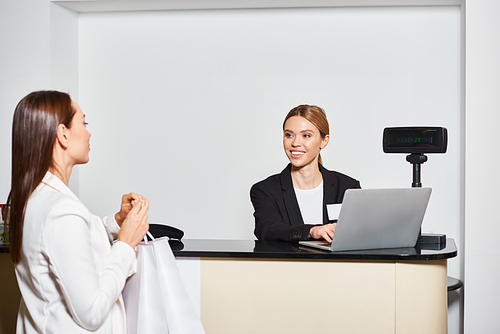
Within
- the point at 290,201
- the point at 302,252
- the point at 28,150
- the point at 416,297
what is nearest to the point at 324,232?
the point at 302,252

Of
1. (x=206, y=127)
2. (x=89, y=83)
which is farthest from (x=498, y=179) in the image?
(x=89, y=83)

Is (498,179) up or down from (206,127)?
down

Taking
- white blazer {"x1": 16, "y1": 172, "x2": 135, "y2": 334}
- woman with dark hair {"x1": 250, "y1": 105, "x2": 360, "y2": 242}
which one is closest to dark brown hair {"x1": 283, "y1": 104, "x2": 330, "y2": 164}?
woman with dark hair {"x1": 250, "y1": 105, "x2": 360, "y2": 242}

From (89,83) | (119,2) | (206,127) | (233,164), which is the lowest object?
(233,164)

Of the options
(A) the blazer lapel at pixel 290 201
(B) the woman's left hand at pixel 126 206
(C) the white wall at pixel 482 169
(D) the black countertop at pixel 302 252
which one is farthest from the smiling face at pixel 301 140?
(C) the white wall at pixel 482 169

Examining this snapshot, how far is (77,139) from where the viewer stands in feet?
4.91

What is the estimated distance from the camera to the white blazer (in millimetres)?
1317

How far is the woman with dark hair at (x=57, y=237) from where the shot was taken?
4.34ft

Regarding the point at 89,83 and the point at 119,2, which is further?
the point at 89,83

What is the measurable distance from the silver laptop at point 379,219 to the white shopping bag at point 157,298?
1.98ft

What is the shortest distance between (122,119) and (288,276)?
305 centimetres

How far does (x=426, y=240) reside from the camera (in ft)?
6.85

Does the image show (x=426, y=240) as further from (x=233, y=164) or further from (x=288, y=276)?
(x=233, y=164)

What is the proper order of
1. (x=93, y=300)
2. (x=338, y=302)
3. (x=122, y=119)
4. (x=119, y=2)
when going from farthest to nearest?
(x=122, y=119) < (x=119, y=2) < (x=338, y=302) < (x=93, y=300)
